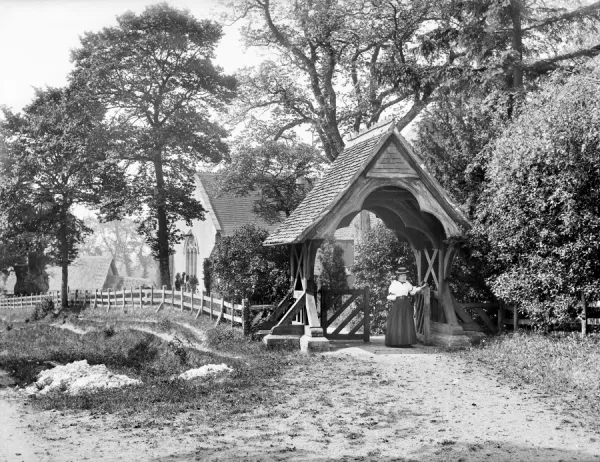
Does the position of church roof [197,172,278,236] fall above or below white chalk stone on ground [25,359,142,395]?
above

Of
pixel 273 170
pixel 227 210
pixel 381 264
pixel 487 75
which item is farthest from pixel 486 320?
pixel 227 210

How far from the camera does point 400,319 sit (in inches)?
626

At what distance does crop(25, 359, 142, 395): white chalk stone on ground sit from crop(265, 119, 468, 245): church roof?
15.8 ft

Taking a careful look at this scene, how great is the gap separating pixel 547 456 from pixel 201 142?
95.5ft

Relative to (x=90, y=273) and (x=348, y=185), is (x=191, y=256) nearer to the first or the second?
(x=90, y=273)

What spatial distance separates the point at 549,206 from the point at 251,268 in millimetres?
10065

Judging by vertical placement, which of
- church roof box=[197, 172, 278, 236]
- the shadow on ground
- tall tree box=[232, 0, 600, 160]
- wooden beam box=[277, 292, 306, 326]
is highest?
tall tree box=[232, 0, 600, 160]

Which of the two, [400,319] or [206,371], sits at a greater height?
[400,319]

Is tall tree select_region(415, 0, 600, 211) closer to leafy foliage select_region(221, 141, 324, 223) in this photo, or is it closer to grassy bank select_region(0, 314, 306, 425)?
grassy bank select_region(0, 314, 306, 425)

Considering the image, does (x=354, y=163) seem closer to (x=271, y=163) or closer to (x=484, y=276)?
(x=484, y=276)

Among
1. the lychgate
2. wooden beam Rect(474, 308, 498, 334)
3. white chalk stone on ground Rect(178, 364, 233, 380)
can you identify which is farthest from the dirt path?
wooden beam Rect(474, 308, 498, 334)

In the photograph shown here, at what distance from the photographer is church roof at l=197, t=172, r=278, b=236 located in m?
40.5

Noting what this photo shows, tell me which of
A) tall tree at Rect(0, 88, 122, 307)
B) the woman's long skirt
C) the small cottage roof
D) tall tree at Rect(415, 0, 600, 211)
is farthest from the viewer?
the small cottage roof

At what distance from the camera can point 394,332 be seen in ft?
52.1
